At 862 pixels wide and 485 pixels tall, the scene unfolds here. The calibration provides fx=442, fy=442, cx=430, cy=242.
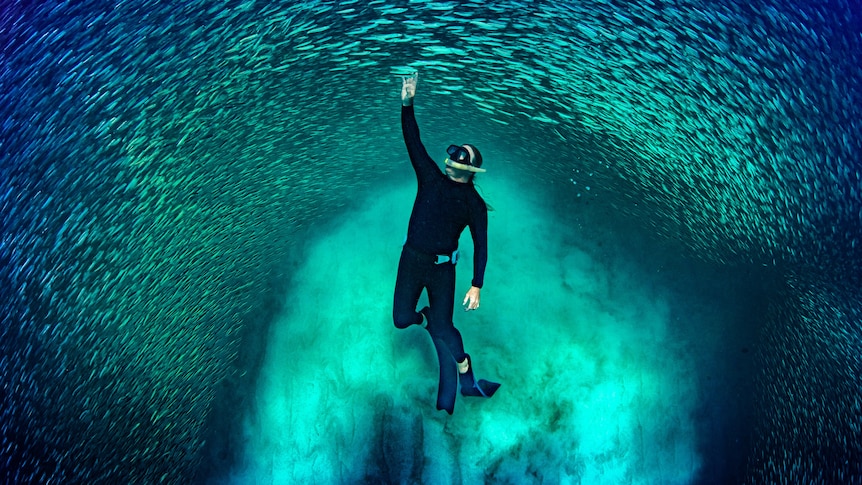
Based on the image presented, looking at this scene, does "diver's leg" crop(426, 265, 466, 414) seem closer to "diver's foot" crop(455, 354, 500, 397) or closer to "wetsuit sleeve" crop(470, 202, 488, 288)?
"diver's foot" crop(455, 354, 500, 397)

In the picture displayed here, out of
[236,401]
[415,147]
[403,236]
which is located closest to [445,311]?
[415,147]

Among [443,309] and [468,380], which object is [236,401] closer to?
[468,380]

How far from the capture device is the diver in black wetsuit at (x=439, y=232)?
12.9 ft

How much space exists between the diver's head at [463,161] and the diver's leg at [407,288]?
3.15ft

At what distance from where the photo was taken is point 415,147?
3955mm

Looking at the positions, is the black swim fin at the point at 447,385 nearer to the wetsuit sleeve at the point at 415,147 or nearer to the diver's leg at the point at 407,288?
the diver's leg at the point at 407,288

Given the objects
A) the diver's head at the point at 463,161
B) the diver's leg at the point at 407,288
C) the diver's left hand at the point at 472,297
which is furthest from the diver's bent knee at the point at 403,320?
the diver's head at the point at 463,161

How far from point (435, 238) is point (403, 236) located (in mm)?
4094

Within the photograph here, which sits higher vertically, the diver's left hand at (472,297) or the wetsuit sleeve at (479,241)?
the wetsuit sleeve at (479,241)

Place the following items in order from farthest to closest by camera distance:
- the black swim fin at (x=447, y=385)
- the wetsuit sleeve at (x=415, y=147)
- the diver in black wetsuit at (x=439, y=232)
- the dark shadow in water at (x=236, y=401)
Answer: the dark shadow in water at (x=236, y=401) → the black swim fin at (x=447, y=385) → the diver in black wetsuit at (x=439, y=232) → the wetsuit sleeve at (x=415, y=147)

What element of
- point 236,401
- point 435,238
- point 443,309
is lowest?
point 236,401

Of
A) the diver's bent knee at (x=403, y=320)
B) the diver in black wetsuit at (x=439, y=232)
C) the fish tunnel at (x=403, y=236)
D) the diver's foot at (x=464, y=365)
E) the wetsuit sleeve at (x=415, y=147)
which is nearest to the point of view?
the wetsuit sleeve at (x=415, y=147)

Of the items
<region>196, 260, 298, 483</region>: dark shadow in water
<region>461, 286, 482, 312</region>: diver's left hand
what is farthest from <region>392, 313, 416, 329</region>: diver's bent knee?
<region>196, 260, 298, 483</region>: dark shadow in water

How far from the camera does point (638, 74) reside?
18.1ft
